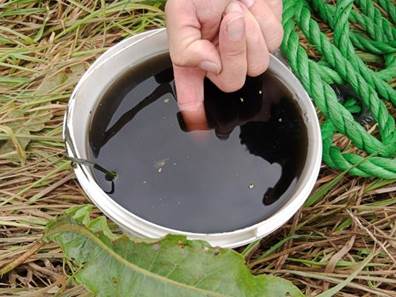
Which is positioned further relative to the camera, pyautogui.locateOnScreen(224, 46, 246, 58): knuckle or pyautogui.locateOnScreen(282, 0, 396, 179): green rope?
pyautogui.locateOnScreen(282, 0, 396, 179): green rope

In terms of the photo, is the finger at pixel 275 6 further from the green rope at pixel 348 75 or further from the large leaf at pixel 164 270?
the large leaf at pixel 164 270

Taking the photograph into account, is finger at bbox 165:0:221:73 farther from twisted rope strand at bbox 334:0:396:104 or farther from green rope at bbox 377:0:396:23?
green rope at bbox 377:0:396:23

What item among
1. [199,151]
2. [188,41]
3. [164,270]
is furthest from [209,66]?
[164,270]

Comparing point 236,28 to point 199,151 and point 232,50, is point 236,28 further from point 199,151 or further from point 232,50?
point 199,151

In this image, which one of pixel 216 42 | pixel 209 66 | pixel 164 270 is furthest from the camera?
pixel 216 42

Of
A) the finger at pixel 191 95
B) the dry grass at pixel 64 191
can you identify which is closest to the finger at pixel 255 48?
the finger at pixel 191 95

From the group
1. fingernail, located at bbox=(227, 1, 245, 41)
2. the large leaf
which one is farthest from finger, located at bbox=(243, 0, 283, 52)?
the large leaf
